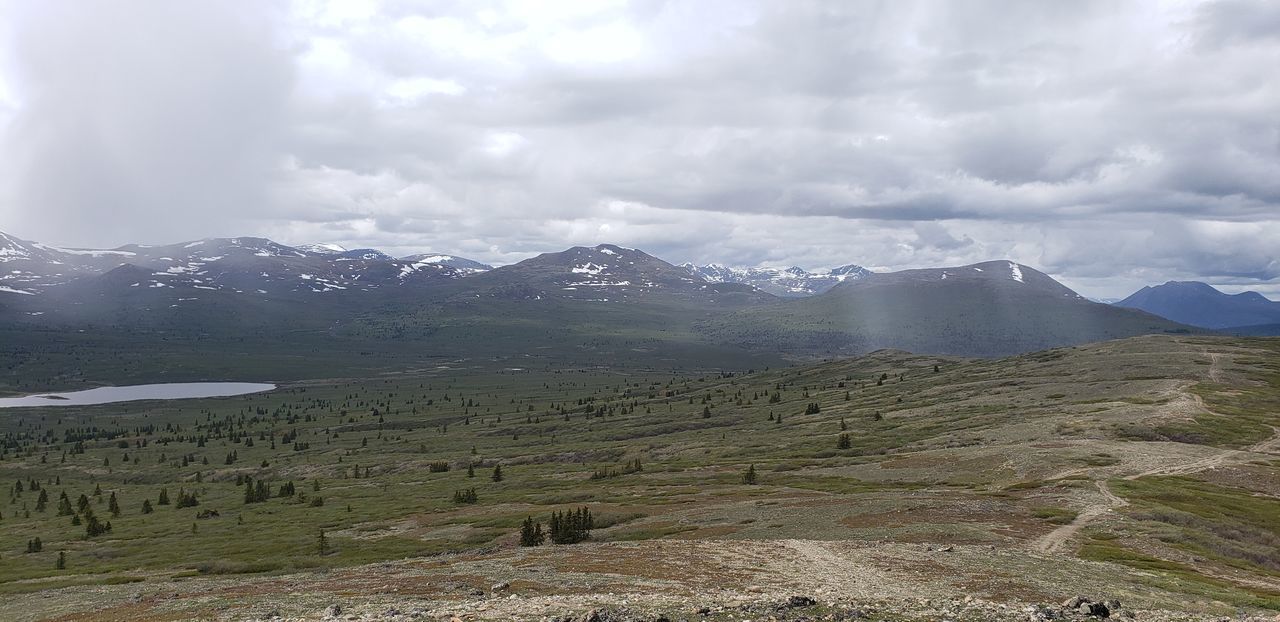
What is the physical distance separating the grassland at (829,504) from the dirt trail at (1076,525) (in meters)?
0.44

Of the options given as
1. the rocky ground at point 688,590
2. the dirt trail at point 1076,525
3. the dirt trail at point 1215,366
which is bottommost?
the dirt trail at point 1076,525

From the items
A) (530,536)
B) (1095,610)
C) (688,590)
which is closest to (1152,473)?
(1095,610)

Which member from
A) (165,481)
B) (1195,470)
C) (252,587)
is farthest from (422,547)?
(165,481)

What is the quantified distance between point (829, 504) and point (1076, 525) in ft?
69.0

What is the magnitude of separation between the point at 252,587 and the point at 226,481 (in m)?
141

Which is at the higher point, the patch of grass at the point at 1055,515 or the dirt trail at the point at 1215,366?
the dirt trail at the point at 1215,366

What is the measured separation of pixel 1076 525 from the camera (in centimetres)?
6000

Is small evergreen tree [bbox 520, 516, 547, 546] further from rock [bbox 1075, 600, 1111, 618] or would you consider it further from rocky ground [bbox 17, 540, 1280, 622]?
rock [bbox 1075, 600, 1111, 618]

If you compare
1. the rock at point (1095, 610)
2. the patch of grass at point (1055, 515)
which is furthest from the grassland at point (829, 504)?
the rock at point (1095, 610)

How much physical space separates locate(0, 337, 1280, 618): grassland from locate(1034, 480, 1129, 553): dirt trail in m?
0.44

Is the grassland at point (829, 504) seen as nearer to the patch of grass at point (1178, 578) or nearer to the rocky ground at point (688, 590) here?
the patch of grass at point (1178, 578)

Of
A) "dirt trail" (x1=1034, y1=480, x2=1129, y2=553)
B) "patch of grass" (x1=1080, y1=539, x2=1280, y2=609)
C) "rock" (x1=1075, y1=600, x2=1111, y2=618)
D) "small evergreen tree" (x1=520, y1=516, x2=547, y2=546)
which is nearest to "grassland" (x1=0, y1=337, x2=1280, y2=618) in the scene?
"patch of grass" (x1=1080, y1=539, x2=1280, y2=609)

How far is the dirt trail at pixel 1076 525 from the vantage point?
5306cm

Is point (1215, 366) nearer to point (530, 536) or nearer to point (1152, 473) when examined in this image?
point (1152, 473)
